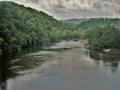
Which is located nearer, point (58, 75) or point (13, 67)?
point (58, 75)

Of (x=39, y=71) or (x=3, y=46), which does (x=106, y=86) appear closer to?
(x=39, y=71)

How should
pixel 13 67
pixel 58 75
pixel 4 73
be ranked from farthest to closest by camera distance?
pixel 13 67 → pixel 4 73 → pixel 58 75

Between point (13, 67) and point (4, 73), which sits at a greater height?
point (13, 67)

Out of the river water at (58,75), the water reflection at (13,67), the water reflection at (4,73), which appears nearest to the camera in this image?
the river water at (58,75)

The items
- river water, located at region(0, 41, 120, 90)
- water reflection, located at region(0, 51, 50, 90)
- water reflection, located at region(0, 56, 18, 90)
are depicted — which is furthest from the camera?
water reflection, located at region(0, 51, 50, 90)

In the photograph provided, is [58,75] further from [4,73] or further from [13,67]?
[13,67]

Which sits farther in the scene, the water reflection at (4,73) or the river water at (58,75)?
the water reflection at (4,73)

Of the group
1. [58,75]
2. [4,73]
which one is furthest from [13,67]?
[58,75]

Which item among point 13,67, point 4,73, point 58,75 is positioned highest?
point 13,67

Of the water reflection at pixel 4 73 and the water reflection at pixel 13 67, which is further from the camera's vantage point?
the water reflection at pixel 13 67

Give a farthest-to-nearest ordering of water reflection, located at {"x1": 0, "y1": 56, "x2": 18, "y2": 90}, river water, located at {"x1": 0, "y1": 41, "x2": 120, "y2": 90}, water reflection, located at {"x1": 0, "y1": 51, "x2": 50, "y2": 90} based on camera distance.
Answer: water reflection, located at {"x1": 0, "y1": 51, "x2": 50, "y2": 90}
water reflection, located at {"x1": 0, "y1": 56, "x2": 18, "y2": 90}
river water, located at {"x1": 0, "y1": 41, "x2": 120, "y2": 90}

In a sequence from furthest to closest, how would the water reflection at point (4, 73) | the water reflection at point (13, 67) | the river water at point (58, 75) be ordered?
the water reflection at point (13, 67) < the water reflection at point (4, 73) < the river water at point (58, 75)

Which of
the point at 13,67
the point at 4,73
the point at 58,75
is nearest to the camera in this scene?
the point at 58,75

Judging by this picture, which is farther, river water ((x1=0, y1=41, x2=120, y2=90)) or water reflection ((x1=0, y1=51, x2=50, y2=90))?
water reflection ((x1=0, y1=51, x2=50, y2=90))
